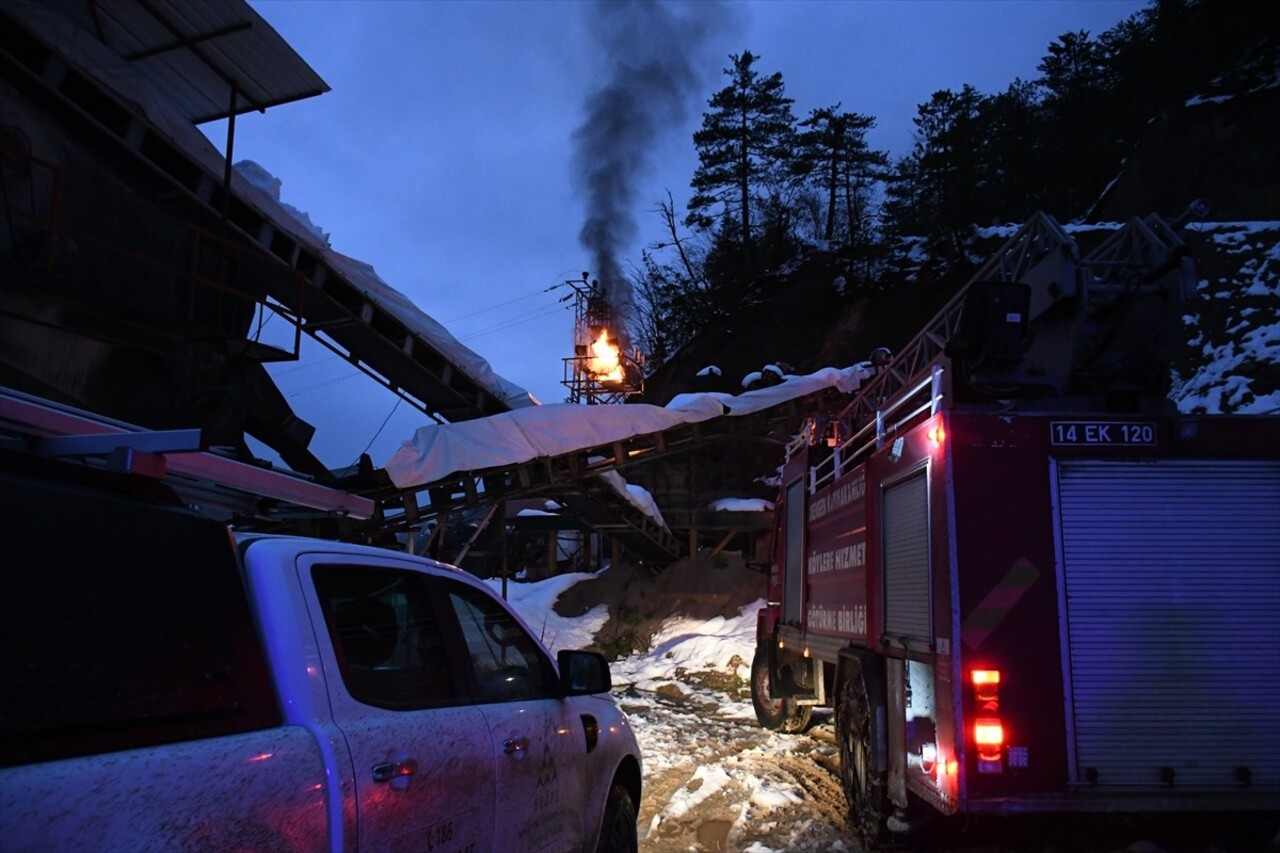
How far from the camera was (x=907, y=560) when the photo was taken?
17.8 feet

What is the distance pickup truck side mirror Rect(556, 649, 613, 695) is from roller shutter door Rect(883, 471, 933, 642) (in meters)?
1.90

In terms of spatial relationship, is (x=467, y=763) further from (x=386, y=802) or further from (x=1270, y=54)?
(x=1270, y=54)

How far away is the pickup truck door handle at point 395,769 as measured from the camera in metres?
2.45

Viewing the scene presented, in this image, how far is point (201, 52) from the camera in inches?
495

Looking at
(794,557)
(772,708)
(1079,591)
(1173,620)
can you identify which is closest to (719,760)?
(772,708)

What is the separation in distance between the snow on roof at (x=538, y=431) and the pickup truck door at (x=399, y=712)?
417 inches

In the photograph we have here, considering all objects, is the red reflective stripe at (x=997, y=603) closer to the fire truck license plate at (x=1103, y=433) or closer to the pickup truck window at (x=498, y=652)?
the fire truck license plate at (x=1103, y=433)

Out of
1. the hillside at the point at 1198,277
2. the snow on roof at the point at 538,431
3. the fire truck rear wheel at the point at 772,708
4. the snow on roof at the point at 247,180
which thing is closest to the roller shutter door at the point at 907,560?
the hillside at the point at 1198,277

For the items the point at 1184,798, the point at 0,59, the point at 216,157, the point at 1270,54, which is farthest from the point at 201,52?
the point at 1270,54

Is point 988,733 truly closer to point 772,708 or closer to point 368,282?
point 772,708

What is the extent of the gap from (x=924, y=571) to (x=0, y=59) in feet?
39.2

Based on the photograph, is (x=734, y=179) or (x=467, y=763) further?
(x=734, y=179)

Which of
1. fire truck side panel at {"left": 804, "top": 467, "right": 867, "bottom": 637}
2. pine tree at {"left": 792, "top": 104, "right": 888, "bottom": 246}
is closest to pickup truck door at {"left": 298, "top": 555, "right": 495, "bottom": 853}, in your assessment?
fire truck side panel at {"left": 804, "top": 467, "right": 867, "bottom": 637}

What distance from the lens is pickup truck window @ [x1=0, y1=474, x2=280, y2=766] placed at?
5.47 feet
